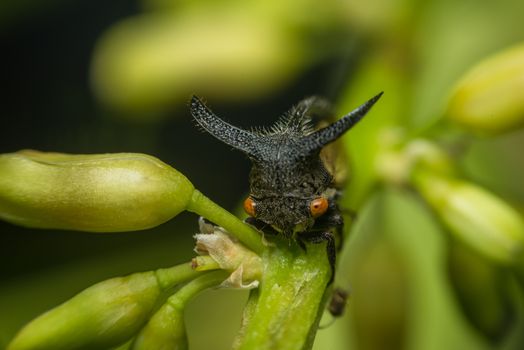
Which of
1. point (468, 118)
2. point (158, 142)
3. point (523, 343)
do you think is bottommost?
point (523, 343)

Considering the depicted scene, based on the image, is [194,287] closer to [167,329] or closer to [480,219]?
[167,329]

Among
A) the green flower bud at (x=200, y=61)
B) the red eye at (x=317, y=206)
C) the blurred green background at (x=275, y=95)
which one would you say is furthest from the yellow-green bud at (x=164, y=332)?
the green flower bud at (x=200, y=61)

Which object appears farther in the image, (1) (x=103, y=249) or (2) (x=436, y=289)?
(1) (x=103, y=249)

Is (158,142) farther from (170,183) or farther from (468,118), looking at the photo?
(170,183)

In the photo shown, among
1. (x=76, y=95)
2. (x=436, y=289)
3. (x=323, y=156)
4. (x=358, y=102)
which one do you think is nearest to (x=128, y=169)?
(x=323, y=156)

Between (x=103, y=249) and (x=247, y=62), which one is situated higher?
(x=247, y=62)
